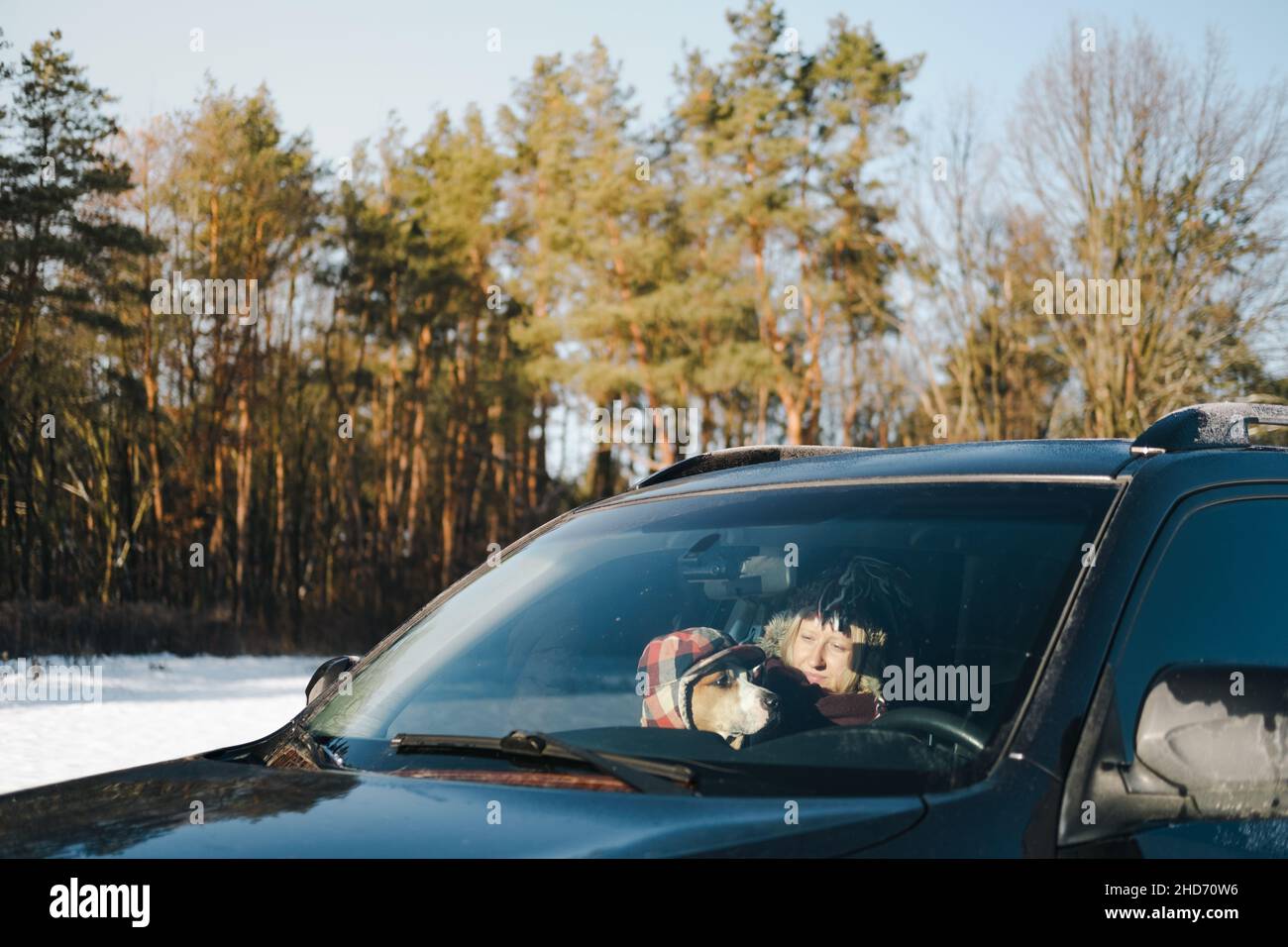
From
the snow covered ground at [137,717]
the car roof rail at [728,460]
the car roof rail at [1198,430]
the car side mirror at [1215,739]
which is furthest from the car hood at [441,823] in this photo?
the snow covered ground at [137,717]

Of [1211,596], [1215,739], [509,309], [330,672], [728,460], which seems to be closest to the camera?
[1215,739]

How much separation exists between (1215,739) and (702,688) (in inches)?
40.0

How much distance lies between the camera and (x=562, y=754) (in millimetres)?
2223

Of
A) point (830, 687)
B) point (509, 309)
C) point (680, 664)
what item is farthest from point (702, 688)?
point (509, 309)

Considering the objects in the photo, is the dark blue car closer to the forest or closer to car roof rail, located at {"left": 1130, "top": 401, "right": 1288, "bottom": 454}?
car roof rail, located at {"left": 1130, "top": 401, "right": 1288, "bottom": 454}

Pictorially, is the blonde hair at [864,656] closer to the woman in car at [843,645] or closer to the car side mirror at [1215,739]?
the woman in car at [843,645]

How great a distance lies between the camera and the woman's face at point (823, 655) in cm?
302

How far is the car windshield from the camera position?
7.36ft

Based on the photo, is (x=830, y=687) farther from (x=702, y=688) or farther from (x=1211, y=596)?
(x=1211, y=596)
